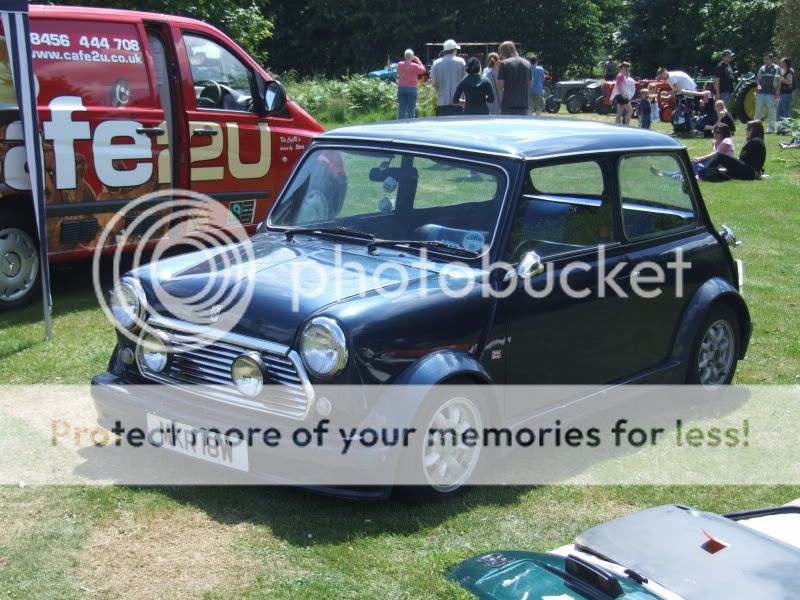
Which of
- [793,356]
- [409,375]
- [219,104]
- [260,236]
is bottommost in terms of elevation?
[793,356]

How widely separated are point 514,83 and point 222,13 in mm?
9548

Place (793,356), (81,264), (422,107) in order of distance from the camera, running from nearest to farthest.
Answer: (793,356)
(81,264)
(422,107)

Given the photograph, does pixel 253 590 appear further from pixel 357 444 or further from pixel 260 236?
pixel 260 236

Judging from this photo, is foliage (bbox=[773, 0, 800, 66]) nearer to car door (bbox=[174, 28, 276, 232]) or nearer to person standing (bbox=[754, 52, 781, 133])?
person standing (bbox=[754, 52, 781, 133])

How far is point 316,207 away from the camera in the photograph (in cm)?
580

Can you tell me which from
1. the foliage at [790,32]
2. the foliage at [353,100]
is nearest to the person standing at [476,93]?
the foliage at [353,100]

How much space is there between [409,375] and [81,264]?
6261 mm

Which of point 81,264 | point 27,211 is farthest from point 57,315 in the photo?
point 81,264

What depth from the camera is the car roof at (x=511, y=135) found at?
17.7 ft

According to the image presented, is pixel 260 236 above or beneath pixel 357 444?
above

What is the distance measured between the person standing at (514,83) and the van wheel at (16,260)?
30.3 ft

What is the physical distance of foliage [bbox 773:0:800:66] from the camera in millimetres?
33469

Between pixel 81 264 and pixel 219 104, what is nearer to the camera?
pixel 219 104

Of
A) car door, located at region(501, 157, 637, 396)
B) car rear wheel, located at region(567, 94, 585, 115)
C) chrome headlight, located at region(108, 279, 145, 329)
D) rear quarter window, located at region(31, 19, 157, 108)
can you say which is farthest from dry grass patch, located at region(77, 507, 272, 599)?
car rear wheel, located at region(567, 94, 585, 115)
